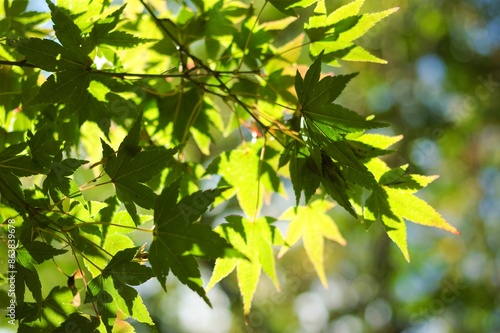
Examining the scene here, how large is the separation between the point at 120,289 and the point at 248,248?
32 cm

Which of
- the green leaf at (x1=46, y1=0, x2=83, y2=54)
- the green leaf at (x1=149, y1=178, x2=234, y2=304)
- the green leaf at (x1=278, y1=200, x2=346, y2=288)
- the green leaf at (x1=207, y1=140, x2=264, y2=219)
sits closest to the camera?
the green leaf at (x1=149, y1=178, x2=234, y2=304)

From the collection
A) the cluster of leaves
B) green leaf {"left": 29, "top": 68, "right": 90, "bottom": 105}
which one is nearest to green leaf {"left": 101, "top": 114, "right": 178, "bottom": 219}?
the cluster of leaves

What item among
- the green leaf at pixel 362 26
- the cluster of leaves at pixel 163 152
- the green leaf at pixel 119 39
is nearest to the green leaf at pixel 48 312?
the cluster of leaves at pixel 163 152

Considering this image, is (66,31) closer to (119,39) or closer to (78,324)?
(119,39)

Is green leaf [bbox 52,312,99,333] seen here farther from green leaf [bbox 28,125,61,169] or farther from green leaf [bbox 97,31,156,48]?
green leaf [bbox 97,31,156,48]

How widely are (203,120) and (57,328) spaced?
58 cm

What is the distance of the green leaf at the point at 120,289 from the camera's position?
0.81m

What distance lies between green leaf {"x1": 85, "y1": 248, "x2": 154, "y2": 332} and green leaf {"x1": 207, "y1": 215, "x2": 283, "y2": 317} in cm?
22

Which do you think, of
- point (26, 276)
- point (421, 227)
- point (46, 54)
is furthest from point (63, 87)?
point (421, 227)

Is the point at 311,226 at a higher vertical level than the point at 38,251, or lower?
lower

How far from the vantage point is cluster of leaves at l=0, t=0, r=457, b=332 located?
81 centimetres

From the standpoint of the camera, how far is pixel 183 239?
0.75 m

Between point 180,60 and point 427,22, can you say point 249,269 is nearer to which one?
point 180,60

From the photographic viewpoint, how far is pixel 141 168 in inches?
32.8
